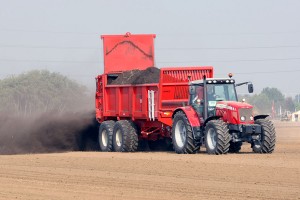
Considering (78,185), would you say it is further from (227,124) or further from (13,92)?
(13,92)

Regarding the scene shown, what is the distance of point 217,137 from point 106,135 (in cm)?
608

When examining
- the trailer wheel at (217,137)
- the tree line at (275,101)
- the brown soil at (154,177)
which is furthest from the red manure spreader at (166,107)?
the tree line at (275,101)

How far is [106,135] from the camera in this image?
27.9m

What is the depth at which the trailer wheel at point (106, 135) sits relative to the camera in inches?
1085

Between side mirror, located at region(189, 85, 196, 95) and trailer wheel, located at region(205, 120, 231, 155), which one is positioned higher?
side mirror, located at region(189, 85, 196, 95)

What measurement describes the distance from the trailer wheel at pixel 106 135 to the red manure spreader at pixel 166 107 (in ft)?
0.08

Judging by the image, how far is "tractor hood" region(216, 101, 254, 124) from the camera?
23266 millimetres

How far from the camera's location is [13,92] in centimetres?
7662

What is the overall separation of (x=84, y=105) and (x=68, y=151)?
472 centimetres

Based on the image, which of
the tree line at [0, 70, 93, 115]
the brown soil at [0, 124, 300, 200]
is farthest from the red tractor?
the tree line at [0, 70, 93, 115]

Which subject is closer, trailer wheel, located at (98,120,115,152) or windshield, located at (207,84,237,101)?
windshield, located at (207,84,237,101)

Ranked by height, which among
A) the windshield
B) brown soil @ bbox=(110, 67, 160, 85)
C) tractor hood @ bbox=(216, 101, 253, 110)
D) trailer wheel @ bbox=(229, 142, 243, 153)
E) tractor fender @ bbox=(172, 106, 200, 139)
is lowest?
trailer wheel @ bbox=(229, 142, 243, 153)

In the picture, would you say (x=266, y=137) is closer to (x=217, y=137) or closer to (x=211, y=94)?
(x=217, y=137)

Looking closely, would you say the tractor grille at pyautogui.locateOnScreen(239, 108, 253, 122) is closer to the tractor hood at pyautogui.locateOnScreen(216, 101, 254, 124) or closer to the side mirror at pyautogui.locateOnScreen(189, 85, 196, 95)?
the tractor hood at pyautogui.locateOnScreen(216, 101, 254, 124)
